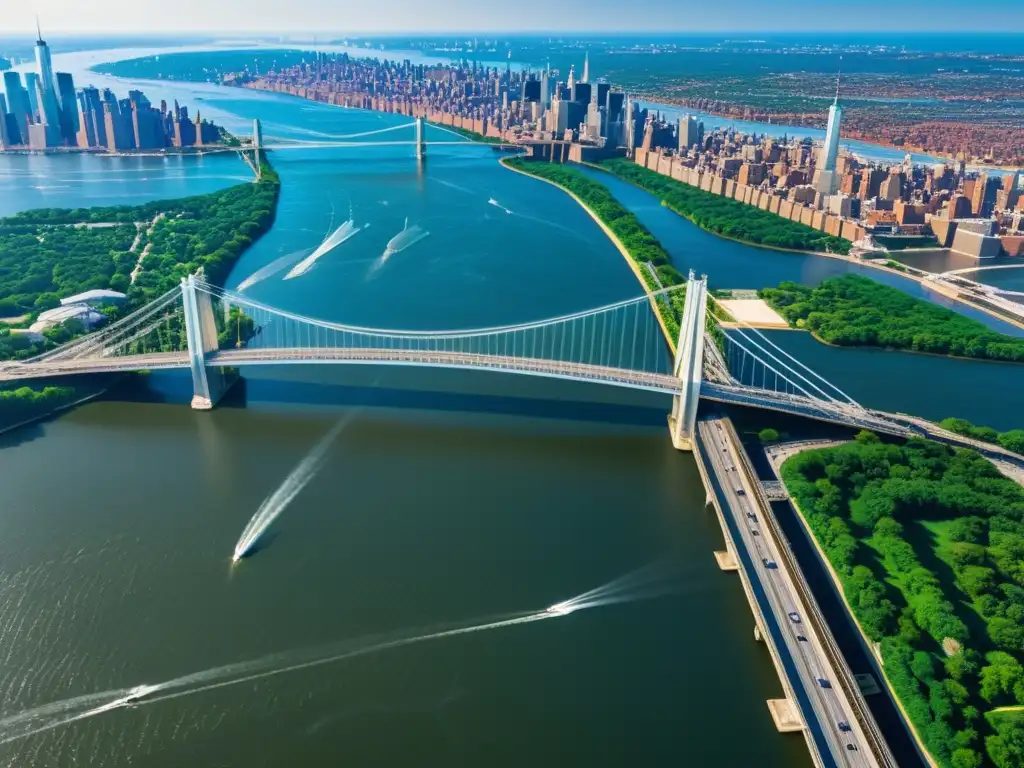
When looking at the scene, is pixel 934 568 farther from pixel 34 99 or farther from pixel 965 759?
pixel 34 99

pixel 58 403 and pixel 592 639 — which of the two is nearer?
pixel 592 639

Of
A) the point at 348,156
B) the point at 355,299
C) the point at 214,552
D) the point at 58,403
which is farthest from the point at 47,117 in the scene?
the point at 214,552

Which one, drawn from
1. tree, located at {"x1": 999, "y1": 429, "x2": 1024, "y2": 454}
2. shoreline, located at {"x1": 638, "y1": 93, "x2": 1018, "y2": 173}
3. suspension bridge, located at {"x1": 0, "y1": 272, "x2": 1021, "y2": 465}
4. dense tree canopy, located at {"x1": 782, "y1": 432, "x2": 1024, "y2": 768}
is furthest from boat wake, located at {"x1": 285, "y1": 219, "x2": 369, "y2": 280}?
shoreline, located at {"x1": 638, "y1": 93, "x2": 1018, "y2": 173}

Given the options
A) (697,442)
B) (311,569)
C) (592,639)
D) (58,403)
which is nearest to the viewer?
(592,639)

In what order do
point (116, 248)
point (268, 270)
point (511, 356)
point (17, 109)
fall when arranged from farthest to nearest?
point (17, 109)
point (116, 248)
point (268, 270)
point (511, 356)

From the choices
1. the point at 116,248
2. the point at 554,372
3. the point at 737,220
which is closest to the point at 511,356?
the point at 554,372

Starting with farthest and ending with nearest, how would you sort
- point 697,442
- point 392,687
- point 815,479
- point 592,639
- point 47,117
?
point 47,117 < point 697,442 < point 815,479 < point 592,639 < point 392,687

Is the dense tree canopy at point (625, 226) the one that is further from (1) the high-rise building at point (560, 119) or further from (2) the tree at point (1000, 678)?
(2) the tree at point (1000, 678)

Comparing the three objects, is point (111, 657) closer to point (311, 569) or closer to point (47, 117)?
point (311, 569)
